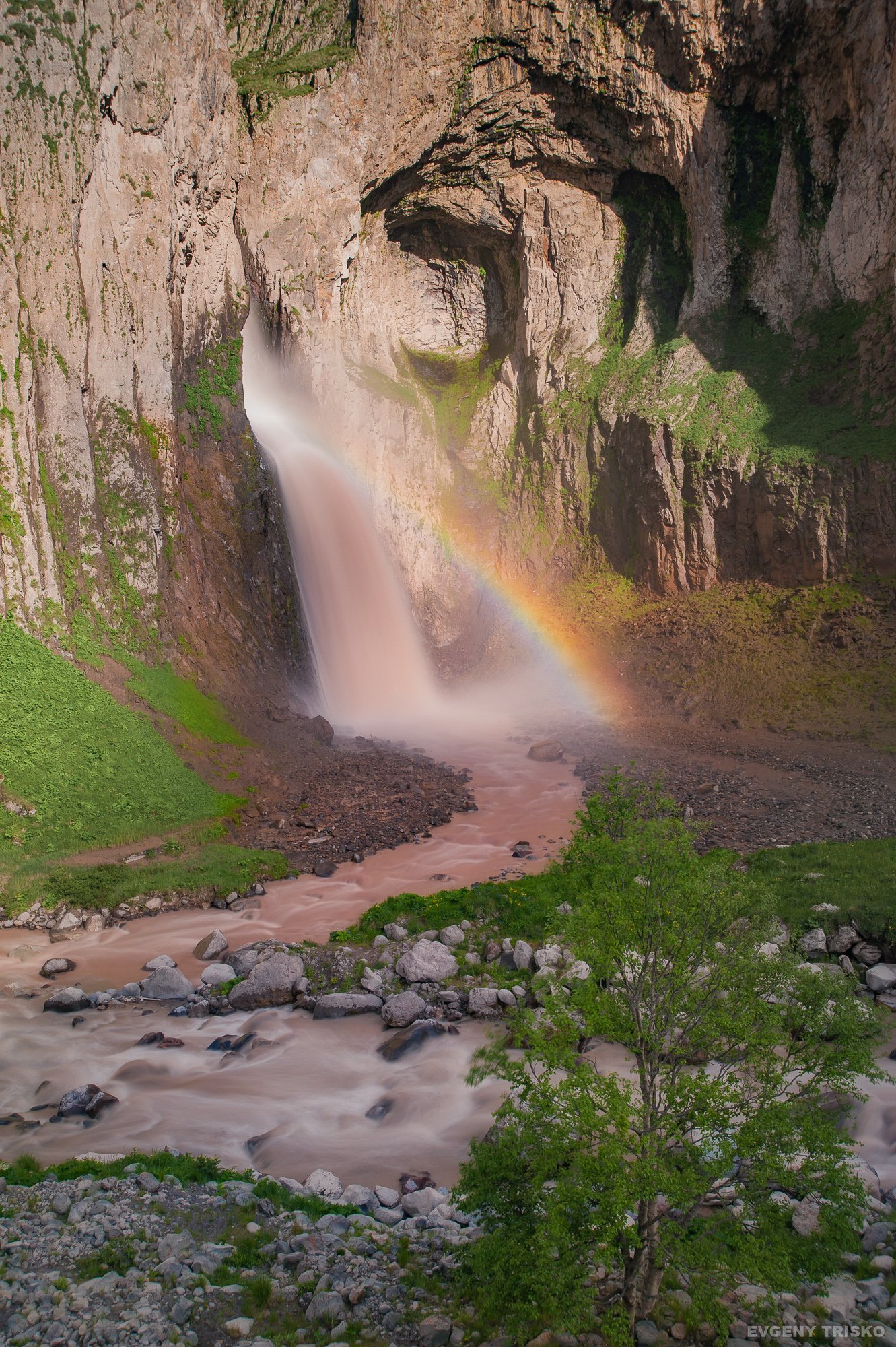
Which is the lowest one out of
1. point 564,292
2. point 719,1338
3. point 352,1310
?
point 352,1310

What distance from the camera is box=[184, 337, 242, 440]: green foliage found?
A: 74.9 ft

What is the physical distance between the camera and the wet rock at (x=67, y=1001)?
9.10 meters

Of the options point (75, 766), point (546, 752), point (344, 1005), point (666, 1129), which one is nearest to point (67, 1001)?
point (344, 1005)

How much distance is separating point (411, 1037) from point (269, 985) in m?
2.03

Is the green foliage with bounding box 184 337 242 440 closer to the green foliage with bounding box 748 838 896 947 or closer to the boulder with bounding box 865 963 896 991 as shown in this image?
the green foliage with bounding box 748 838 896 947

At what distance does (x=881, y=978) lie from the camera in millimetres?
8500

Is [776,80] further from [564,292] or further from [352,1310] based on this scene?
[352,1310]

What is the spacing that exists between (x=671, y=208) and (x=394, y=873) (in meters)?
32.7

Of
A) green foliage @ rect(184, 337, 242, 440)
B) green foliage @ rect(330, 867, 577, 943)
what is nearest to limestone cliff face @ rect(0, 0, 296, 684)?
green foliage @ rect(184, 337, 242, 440)

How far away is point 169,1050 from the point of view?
8.26 meters

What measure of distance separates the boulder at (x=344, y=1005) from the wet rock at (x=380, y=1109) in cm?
157

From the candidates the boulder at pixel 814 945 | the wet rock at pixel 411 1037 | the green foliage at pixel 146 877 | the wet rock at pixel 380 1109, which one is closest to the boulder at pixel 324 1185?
the wet rock at pixel 380 1109

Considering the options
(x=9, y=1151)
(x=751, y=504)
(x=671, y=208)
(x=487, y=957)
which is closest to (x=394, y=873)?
(x=487, y=957)

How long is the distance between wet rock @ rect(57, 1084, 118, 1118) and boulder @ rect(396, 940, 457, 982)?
3.46 meters
